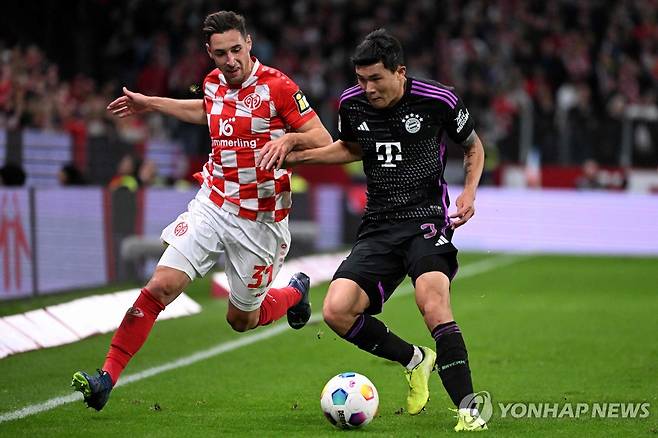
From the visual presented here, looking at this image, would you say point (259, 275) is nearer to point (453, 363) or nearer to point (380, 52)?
point (453, 363)

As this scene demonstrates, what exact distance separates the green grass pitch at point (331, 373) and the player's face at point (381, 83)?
1.84 meters

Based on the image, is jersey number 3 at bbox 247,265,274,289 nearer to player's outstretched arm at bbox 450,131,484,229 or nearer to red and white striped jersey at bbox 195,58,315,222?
red and white striped jersey at bbox 195,58,315,222

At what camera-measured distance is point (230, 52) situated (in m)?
7.68

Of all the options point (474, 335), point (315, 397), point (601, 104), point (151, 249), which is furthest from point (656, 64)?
point (315, 397)

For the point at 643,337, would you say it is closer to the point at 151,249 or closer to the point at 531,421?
the point at 531,421

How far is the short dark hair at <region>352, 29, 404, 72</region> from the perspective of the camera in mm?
6863

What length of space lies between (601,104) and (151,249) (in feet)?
52.4

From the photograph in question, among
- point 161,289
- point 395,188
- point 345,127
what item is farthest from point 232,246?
point 395,188

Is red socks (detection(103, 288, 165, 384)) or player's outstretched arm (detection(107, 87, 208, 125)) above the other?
player's outstretched arm (detection(107, 87, 208, 125))

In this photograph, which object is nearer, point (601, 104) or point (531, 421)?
point (531, 421)

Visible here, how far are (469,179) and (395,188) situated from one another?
1.42 feet

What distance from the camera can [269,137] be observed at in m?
7.90

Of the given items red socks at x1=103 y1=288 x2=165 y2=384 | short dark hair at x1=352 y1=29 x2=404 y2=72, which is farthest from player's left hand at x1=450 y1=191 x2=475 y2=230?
red socks at x1=103 y1=288 x2=165 y2=384

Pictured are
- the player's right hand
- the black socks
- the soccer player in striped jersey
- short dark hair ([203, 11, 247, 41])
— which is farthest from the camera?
the player's right hand
